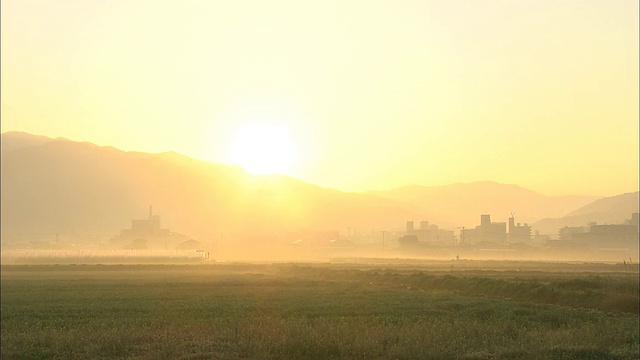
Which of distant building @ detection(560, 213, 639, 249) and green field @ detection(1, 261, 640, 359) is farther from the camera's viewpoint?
distant building @ detection(560, 213, 639, 249)

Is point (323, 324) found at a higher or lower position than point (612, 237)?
higher

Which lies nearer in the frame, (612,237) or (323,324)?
(323,324)

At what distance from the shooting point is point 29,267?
9388 cm

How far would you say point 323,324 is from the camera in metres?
25.5

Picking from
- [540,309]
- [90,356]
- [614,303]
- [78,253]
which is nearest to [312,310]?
[540,309]

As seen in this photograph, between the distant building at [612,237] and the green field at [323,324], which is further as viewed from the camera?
the distant building at [612,237]

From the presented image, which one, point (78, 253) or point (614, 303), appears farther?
point (78, 253)

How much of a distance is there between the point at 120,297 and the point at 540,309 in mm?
26892

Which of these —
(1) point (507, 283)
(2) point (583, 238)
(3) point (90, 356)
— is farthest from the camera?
(2) point (583, 238)

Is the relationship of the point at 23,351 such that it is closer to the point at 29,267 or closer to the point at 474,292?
the point at 474,292

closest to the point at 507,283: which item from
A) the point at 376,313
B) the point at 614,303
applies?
the point at 614,303

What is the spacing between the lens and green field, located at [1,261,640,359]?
19.8 m

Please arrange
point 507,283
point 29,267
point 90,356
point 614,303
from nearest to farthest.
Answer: point 90,356 < point 614,303 < point 507,283 < point 29,267

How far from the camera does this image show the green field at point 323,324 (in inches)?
779
